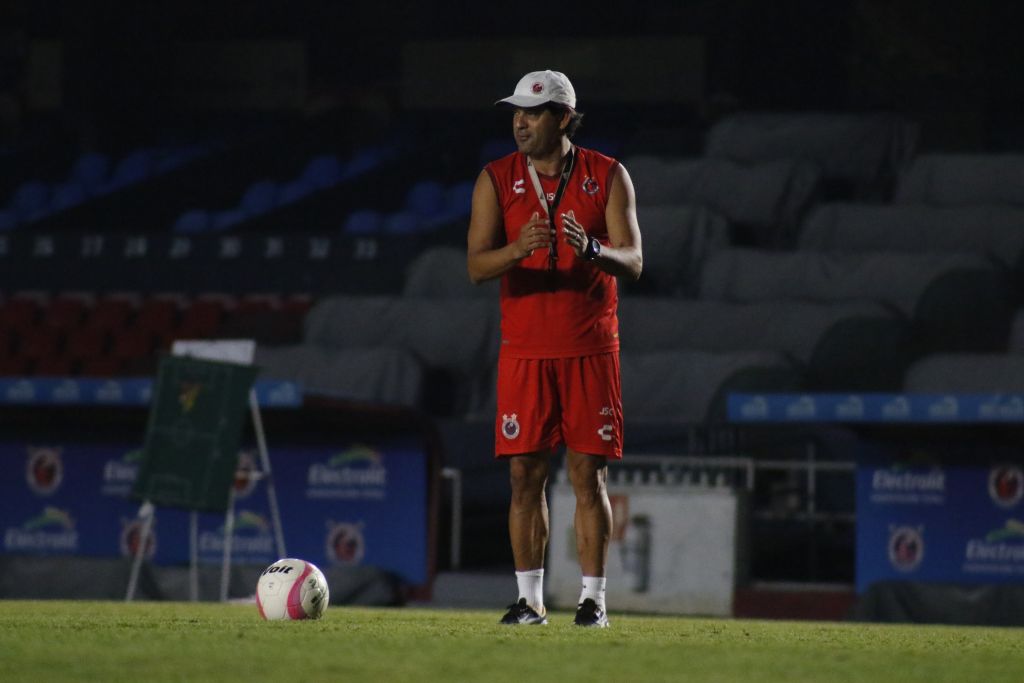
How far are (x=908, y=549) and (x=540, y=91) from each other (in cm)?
669

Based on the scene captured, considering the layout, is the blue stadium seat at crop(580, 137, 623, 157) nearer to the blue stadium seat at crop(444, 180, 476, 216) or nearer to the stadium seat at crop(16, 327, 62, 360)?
the blue stadium seat at crop(444, 180, 476, 216)

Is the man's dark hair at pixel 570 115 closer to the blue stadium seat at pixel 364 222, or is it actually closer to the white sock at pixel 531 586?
the white sock at pixel 531 586

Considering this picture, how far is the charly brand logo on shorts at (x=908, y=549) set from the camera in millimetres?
12500

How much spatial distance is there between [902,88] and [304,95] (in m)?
9.36

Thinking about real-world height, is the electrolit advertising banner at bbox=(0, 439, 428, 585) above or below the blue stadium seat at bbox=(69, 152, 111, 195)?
below

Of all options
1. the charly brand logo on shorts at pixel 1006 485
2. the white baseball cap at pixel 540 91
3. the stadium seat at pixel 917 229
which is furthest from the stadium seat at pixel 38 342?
the white baseball cap at pixel 540 91

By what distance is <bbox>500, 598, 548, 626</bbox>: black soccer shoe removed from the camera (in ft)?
22.2

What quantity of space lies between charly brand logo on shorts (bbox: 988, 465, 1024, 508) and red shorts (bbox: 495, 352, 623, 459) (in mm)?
6309

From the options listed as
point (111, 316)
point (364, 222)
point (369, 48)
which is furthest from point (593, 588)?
point (369, 48)

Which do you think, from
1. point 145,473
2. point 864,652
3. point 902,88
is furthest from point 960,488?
point 902,88

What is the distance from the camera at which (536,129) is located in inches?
267

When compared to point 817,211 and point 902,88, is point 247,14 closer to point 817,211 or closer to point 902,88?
point 902,88

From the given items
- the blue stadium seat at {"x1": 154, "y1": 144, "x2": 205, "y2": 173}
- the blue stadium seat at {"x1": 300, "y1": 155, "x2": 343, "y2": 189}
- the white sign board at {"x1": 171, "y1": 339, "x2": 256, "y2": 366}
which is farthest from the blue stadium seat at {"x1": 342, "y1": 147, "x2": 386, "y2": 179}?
the white sign board at {"x1": 171, "y1": 339, "x2": 256, "y2": 366}

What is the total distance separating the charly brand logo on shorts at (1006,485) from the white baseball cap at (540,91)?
662 cm
